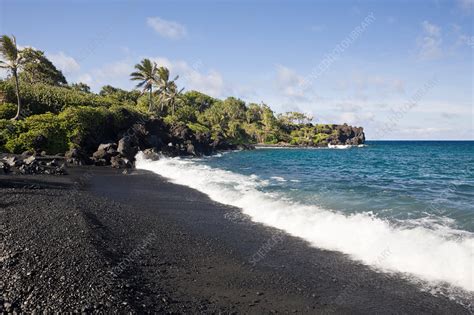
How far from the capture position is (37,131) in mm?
36781

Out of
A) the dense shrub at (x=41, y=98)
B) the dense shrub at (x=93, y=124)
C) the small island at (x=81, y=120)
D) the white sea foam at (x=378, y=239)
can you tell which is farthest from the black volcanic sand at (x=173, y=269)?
the dense shrub at (x=41, y=98)

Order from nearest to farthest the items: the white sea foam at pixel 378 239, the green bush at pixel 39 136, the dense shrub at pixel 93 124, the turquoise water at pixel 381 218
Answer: the white sea foam at pixel 378 239, the turquoise water at pixel 381 218, the green bush at pixel 39 136, the dense shrub at pixel 93 124

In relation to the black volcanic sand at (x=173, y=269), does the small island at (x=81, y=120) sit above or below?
above

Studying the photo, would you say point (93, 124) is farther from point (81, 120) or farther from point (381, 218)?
point (381, 218)

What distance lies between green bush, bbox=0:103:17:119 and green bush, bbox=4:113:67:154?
4.05 meters

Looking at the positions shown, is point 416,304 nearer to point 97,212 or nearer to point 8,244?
point 8,244

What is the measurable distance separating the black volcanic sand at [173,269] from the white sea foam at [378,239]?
0.88 m

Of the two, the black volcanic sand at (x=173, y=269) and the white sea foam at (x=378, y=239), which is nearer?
the black volcanic sand at (x=173, y=269)

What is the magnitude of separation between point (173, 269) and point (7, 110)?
4409 cm

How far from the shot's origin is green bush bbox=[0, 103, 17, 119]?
4025 cm

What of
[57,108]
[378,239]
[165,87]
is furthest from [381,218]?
[165,87]

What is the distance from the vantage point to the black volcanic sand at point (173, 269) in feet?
22.9

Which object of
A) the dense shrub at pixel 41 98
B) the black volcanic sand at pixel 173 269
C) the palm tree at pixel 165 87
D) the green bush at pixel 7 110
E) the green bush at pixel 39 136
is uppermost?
the palm tree at pixel 165 87

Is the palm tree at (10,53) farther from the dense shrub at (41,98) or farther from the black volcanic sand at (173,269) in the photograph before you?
the black volcanic sand at (173,269)
